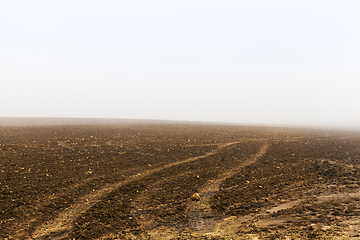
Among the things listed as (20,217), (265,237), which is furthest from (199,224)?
(20,217)

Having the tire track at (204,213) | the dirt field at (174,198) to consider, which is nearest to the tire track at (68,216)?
the dirt field at (174,198)

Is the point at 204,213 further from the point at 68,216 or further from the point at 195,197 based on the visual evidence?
the point at 68,216

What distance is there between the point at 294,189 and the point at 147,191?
7361 millimetres

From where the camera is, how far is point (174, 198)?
8773 mm

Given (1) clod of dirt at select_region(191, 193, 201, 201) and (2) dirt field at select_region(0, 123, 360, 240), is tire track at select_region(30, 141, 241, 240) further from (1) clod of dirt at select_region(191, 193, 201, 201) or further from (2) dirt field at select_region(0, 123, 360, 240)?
(1) clod of dirt at select_region(191, 193, 201, 201)

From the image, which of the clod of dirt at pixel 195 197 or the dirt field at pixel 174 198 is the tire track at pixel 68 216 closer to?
the dirt field at pixel 174 198

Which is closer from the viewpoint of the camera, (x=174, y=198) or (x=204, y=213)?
(x=204, y=213)

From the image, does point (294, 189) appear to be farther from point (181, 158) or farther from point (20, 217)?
point (20, 217)

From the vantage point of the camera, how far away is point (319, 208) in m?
7.39

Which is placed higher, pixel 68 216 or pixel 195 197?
pixel 195 197

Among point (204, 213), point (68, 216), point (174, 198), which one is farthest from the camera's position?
point (174, 198)

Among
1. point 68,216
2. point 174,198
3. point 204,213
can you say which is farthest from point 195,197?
point 68,216

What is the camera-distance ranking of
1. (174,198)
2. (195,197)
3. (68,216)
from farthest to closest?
(174,198) → (195,197) → (68,216)

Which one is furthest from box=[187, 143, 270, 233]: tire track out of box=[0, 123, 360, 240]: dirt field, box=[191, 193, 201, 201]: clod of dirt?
box=[191, 193, 201, 201]: clod of dirt
